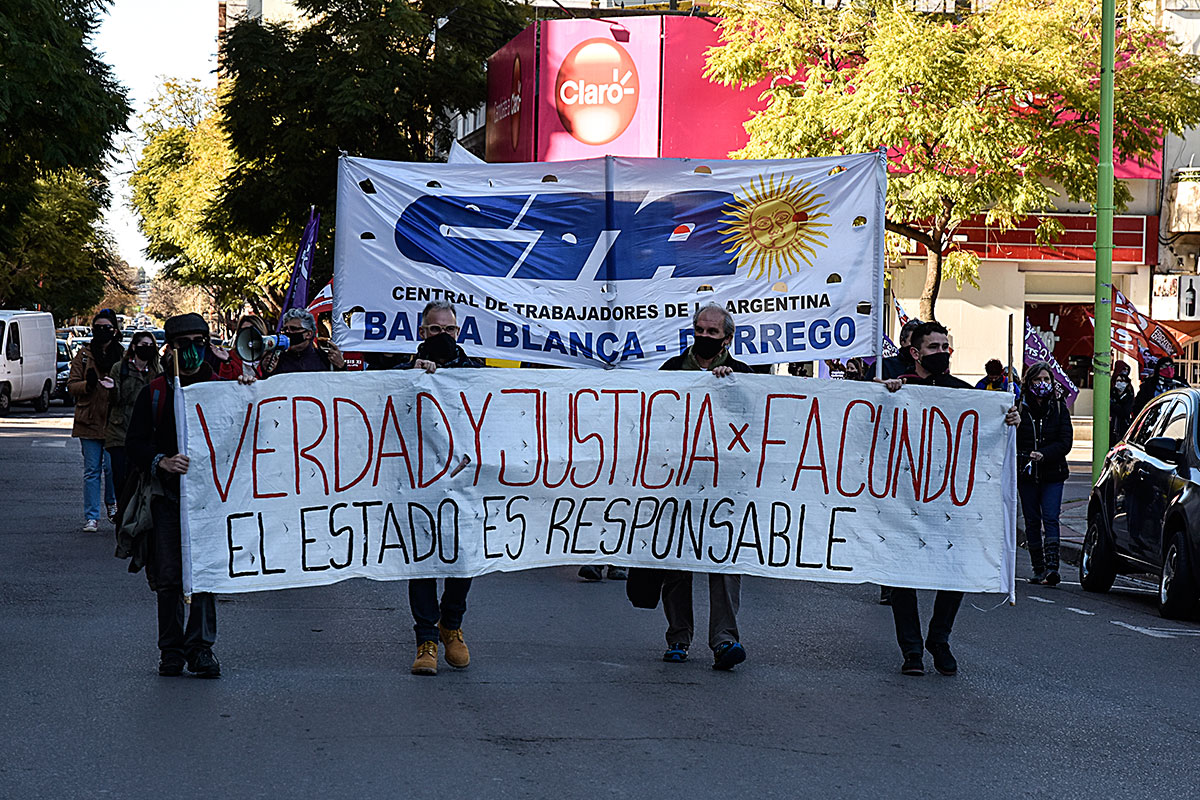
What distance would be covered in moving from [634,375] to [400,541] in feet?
5.06

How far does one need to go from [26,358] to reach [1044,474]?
3083 cm

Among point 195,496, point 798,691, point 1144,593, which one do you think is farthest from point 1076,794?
point 1144,593

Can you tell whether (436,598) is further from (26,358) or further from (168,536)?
(26,358)

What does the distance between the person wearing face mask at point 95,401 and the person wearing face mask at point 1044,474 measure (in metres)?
8.02

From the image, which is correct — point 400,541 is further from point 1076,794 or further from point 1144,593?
point 1144,593

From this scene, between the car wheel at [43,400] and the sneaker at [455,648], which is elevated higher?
the sneaker at [455,648]

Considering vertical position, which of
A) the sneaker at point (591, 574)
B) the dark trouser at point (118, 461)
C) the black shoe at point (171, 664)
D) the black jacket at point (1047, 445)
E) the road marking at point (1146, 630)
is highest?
A: the black jacket at point (1047, 445)

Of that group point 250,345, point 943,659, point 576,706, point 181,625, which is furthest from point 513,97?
point 576,706

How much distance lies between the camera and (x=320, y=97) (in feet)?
112

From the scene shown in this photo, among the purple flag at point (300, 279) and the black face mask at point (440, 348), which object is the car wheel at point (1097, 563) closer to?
the black face mask at point (440, 348)

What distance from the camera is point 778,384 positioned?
8.63 m

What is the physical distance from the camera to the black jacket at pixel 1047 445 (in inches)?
521

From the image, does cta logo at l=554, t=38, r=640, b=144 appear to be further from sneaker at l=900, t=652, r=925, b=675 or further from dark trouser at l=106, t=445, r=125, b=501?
sneaker at l=900, t=652, r=925, b=675

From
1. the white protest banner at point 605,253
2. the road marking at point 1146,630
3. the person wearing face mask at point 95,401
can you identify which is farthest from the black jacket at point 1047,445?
the person wearing face mask at point 95,401
